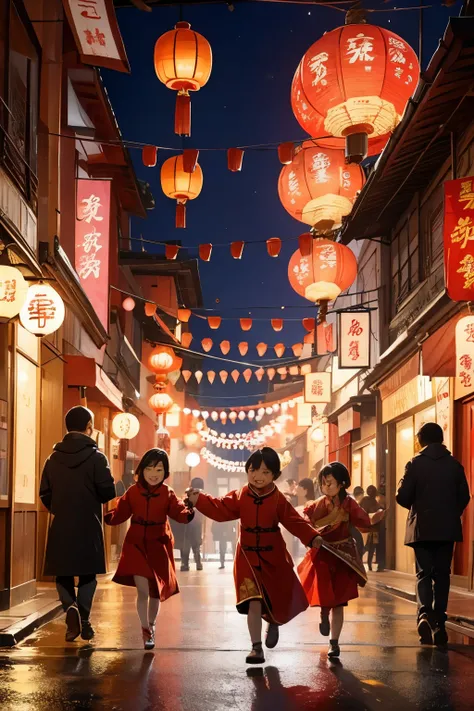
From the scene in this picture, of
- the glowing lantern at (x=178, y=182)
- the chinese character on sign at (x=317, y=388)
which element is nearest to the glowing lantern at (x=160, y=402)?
the chinese character on sign at (x=317, y=388)

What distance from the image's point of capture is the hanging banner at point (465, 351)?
1355 centimetres

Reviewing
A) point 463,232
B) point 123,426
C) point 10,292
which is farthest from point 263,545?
point 123,426

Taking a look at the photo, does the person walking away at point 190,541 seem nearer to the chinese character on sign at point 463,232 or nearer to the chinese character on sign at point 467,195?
the chinese character on sign at point 463,232

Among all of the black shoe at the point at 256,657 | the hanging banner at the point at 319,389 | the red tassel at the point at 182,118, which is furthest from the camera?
the hanging banner at the point at 319,389

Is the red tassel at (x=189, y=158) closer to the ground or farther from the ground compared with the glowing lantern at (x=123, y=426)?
farther from the ground

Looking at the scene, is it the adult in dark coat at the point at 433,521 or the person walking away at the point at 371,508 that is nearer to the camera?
the adult in dark coat at the point at 433,521

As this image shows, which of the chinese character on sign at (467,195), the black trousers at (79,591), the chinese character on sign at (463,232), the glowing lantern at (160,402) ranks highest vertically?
the chinese character on sign at (467,195)

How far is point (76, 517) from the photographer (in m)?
9.62

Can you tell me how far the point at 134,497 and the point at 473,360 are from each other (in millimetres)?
5905

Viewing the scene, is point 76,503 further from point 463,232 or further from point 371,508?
point 371,508

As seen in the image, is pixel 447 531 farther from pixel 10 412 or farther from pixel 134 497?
pixel 10 412

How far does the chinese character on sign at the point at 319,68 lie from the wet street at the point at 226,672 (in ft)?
22.1

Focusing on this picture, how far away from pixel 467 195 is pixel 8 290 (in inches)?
257

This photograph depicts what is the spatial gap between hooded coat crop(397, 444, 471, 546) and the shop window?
6591mm
